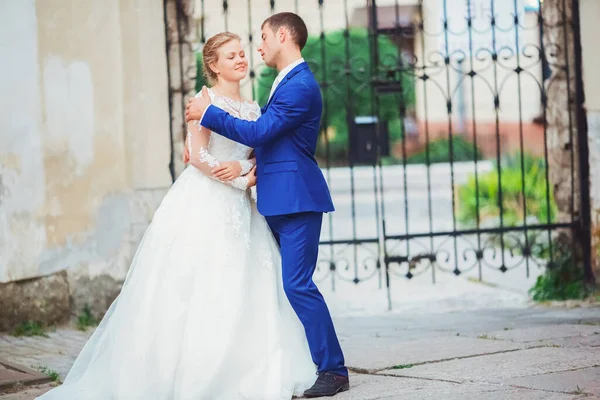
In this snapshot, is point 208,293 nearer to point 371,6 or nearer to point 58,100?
point 58,100

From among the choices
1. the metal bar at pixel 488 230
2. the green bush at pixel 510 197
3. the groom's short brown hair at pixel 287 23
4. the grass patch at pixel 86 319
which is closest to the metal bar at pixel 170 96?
the grass patch at pixel 86 319

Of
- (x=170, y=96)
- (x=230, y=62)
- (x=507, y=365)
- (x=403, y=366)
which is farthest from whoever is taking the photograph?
(x=170, y=96)

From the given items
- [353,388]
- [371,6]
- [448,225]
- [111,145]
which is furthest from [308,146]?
[448,225]

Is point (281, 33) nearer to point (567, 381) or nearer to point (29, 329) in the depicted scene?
point (567, 381)

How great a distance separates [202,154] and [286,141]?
1.19 ft

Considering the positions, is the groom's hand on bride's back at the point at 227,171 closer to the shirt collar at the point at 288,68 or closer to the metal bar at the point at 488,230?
the shirt collar at the point at 288,68

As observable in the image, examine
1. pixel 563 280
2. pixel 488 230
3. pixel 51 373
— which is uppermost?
pixel 488 230

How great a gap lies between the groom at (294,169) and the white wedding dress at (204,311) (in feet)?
0.42

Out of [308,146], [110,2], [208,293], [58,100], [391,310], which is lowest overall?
[391,310]

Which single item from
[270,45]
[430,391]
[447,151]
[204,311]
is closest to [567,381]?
[430,391]

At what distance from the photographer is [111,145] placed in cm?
661

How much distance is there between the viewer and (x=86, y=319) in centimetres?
653

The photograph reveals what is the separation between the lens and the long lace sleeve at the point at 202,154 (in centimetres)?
400

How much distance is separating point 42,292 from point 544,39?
13.6 feet
